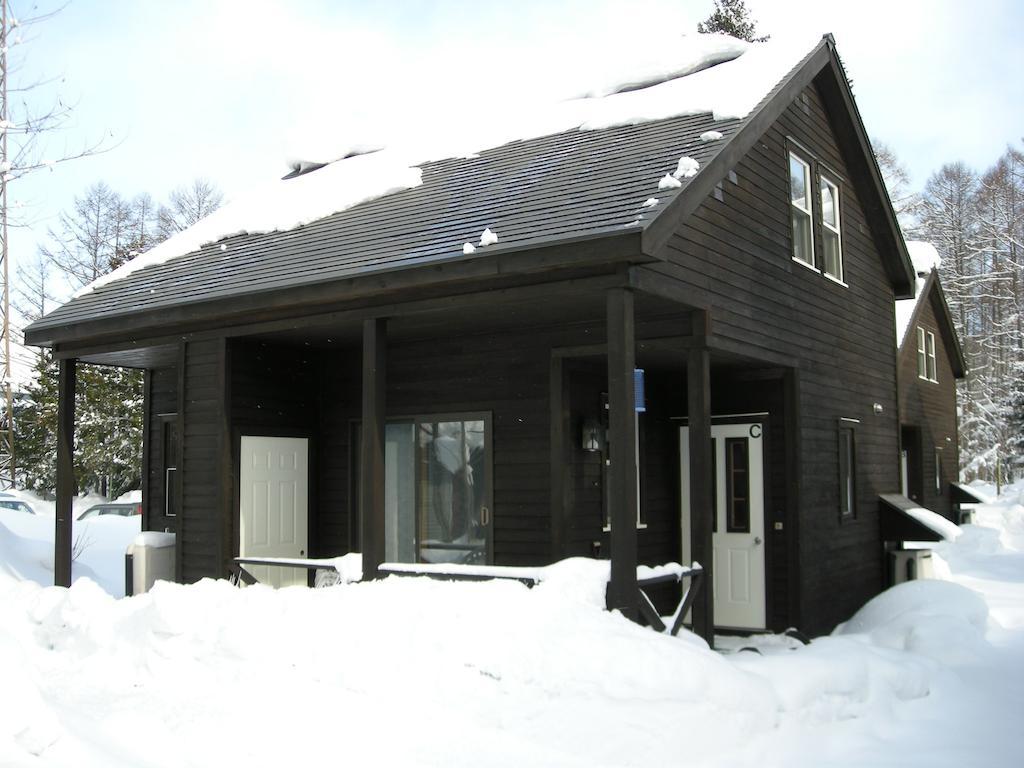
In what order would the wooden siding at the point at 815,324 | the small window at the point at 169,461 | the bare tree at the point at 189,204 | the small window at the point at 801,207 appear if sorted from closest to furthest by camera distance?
the wooden siding at the point at 815,324
the small window at the point at 801,207
the small window at the point at 169,461
the bare tree at the point at 189,204

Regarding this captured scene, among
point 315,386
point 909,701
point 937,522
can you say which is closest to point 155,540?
point 315,386

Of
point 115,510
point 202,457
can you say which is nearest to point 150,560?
point 202,457

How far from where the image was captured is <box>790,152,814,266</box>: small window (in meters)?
10.7

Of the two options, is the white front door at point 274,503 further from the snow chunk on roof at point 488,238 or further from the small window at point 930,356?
the small window at point 930,356

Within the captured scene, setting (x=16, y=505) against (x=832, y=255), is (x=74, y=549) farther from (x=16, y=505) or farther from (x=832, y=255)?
(x=832, y=255)

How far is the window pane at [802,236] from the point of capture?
10.7 m

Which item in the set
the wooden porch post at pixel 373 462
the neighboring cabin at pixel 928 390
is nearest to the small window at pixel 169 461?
the wooden porch post at pixel 373 462

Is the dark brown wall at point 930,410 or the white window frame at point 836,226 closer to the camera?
the white window frame at point 836,226

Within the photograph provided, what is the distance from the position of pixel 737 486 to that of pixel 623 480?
4.11 meters

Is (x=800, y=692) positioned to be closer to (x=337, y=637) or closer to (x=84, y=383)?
(x=337, y=637)

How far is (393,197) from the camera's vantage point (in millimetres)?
10469

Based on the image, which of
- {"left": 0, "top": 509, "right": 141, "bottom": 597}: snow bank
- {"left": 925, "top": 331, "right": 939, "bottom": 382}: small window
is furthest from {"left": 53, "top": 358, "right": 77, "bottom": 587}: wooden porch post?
{"left": 925, "top": 331, "right": 939, "bottom": 382}: small window

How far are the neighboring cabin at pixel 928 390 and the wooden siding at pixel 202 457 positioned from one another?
13.0 meters

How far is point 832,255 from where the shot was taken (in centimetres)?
1170
